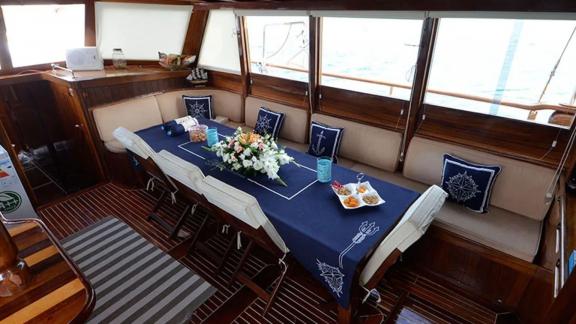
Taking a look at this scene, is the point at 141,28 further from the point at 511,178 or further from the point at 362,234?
the point at 511,178

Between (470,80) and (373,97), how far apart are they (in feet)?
3.03

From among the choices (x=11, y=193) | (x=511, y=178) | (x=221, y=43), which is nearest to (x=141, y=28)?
(x=221, y=43)

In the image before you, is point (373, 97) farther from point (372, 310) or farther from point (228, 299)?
point (228, 299)

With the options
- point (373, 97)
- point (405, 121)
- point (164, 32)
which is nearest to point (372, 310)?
point (405, 121)

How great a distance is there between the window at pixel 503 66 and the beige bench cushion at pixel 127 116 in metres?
3.04

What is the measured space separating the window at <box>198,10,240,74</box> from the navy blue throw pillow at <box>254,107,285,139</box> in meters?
0.96

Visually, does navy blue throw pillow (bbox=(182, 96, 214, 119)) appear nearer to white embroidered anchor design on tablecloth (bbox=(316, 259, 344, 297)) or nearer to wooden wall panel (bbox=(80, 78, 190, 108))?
wooden wall panel (bbox=(80, 78, 190, 108))

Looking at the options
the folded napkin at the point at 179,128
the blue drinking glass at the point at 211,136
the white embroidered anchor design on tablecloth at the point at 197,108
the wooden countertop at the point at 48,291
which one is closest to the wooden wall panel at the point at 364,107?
the blue drinking glass at the point at 211,136

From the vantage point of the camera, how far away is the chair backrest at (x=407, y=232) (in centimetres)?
137

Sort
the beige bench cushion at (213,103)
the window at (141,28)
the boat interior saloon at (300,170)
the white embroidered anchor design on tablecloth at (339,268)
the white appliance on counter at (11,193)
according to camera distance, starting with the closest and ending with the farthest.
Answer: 1. the white embroidered anchor design on tablecloth at (339,268)
2. the boat interior saloon at (300,170)
3. the white appliance on counter at (11,193)
4. the window at (141,28)
5. the beige bench cushion at (213,103)

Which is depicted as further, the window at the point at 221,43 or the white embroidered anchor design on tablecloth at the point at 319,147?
the window at the point at 221,43

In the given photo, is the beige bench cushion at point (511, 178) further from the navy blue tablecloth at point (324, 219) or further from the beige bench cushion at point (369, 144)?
the navy blue tablecloth at point (324, 219)

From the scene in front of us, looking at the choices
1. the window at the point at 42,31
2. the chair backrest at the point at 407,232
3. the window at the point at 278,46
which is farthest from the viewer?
the window at the point at 278,46

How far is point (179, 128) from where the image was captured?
293cm
